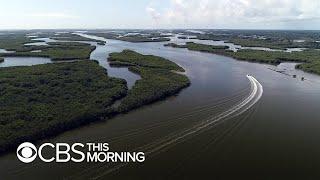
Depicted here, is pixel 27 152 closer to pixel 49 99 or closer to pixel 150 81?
pixel 49 99

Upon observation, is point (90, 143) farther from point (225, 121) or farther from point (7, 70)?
point (7, 70)

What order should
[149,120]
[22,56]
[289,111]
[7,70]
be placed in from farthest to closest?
[22,56], [7,70], [289,111], [149,120]

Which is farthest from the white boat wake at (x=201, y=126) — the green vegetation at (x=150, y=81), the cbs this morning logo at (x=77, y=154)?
the green vegetation at (x=150, y=81)

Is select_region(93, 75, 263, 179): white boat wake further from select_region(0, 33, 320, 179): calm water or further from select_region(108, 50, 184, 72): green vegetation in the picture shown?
select_region(108, 50, 184, 72): green vegetation

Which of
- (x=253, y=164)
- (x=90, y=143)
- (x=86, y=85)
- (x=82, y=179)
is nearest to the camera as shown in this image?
(x=82, y=179)

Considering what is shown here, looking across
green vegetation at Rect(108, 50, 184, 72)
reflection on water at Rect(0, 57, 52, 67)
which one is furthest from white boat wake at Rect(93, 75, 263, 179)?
reflection on water at Rect(0, 57, 52, 67)

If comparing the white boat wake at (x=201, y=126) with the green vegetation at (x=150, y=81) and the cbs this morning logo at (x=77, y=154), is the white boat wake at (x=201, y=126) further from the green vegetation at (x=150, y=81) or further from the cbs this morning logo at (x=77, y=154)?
the green vegetation at (x=150, y=81)

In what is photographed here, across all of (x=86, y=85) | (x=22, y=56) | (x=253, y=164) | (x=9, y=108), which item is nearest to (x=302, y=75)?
(x=86, y=85)
